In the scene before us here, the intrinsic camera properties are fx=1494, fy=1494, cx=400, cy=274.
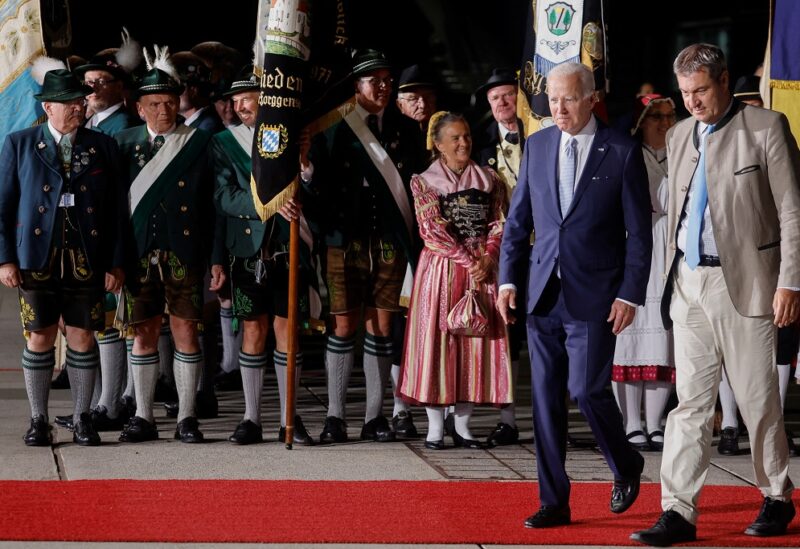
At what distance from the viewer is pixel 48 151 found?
761cm

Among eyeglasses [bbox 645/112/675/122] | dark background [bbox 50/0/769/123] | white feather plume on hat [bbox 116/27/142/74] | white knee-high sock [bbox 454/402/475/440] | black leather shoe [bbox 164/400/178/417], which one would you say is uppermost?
dark background [bbox 50/0/769/123]

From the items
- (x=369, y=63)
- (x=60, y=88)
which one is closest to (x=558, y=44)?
A: (x=369, y=63)

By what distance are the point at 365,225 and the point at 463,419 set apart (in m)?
1.17

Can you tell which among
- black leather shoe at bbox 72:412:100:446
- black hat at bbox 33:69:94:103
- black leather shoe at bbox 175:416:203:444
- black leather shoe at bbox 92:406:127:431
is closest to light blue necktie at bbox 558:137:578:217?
black leather shoe at bbox 175:416:203:444

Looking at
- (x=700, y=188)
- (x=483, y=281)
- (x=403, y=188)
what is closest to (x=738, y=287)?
(x=700, y=188)

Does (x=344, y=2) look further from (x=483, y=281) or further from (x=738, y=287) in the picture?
(x=738, y=287)

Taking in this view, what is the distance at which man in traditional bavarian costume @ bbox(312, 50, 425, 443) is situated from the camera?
799 centimetres

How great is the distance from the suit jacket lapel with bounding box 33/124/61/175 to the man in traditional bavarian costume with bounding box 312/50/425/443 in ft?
4.40

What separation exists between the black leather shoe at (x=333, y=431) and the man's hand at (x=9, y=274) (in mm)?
1783

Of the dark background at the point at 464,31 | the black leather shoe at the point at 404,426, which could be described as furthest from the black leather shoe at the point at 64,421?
the dark background at the point at 464,31

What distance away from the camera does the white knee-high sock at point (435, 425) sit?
7.87 m

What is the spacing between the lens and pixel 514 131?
841cm

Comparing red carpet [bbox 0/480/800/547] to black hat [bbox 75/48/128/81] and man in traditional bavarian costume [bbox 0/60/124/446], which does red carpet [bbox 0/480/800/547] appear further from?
black hat [bbox 75/48/128/81]

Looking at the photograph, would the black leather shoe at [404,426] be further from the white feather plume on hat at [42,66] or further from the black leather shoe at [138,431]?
the white feather plume on hat at [42,66]
